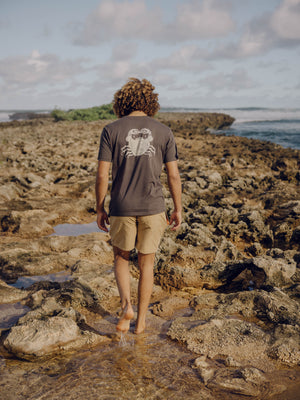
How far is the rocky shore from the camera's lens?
9.43 feet

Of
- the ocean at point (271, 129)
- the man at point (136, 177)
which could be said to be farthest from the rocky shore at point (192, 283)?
the ocean at point (271, 129)

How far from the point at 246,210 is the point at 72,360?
5171 mm

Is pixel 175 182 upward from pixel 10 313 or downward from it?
upward

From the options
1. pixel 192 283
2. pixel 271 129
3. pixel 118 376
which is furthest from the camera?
pixel 271 129

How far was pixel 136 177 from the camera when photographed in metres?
3.08

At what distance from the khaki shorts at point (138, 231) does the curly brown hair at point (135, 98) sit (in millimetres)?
988

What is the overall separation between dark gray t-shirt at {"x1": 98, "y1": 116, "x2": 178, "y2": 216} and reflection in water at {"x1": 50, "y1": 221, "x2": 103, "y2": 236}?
3799mm

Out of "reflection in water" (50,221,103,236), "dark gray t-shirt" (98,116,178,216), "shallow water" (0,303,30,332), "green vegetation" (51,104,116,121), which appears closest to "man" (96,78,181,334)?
→ "dark gray t-shirt" (98,116,178,216)

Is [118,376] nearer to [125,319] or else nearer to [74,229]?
[125,319]

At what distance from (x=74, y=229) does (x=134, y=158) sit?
422 cm

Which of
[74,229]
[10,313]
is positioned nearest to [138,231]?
[10,313]

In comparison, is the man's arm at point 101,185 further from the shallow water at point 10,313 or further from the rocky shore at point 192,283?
the shallow water at point 10,313

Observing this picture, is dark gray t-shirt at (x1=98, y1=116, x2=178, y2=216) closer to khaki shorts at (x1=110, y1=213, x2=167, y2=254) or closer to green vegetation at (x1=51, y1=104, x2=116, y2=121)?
khaki shorts at (x1=110, y1=213, x2=167, y2=254)

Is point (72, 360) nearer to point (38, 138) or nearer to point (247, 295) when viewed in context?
point (247, 295)
